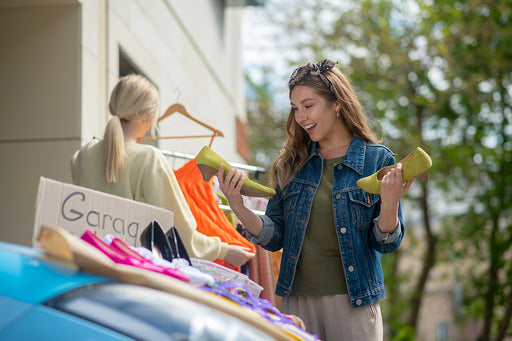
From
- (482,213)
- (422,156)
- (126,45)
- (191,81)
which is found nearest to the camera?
(422,156)

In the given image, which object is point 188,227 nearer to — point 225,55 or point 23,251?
point 23,251

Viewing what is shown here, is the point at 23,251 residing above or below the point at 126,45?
below

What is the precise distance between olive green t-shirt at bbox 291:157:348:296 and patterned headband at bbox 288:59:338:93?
0.44 meters

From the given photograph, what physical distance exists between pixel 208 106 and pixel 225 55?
2.18 m

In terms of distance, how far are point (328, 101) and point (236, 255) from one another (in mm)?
877

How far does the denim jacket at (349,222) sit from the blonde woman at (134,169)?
299mm

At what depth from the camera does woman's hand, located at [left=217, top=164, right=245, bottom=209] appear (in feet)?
7.59

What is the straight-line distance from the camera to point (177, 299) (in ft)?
4.24

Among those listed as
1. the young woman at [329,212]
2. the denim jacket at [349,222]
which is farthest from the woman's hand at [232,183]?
the denim jacket at [349,222]

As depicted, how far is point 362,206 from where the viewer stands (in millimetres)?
2324

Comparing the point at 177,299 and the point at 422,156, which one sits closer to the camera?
the point at 177,299

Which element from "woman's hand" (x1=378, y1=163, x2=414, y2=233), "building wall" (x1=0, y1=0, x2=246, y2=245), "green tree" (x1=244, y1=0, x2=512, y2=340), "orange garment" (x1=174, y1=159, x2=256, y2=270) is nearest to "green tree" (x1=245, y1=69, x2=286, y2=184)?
"green tree" (x1=244, y1=0, x2=512, y2=340)

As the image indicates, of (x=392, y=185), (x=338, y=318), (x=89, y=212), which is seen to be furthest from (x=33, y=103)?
(x=392, y=185)

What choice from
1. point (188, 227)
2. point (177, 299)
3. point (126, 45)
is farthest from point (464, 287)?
point (177, 299)
